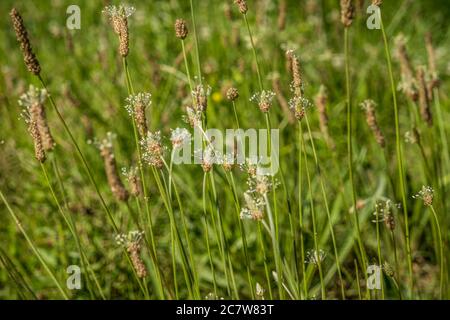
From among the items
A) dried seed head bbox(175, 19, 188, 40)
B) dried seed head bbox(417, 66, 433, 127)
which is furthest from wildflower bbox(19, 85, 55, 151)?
dried seed head bbox(417, 66, 433, 127)

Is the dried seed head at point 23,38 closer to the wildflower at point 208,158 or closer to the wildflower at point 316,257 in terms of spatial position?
the wildflower at point 208,158

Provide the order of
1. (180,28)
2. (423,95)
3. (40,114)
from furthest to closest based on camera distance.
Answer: (423,95), (180,28), (40,114)

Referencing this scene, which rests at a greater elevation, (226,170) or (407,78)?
(407,78)

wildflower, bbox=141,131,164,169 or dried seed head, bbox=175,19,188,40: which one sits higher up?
dried seed head, bbox=175,19,188,40

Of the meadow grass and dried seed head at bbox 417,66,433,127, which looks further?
dried seed head at bbox 417,66,433,127

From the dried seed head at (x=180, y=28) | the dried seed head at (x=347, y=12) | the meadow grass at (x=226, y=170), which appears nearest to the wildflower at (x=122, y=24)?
the meadow grass at (x=226, y=170)

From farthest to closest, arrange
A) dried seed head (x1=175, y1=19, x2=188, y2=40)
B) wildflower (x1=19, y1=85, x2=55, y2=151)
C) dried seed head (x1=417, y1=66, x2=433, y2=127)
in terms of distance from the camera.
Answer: dried seed head (x1=417, y1=66, x2=433, y2=127) → dried seed head (x1=175, y1=19, x2=188, y2=40) → wildflower (x1=19, y1=85, x2=55, y2=151)

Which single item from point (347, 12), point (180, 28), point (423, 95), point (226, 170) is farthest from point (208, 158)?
point (423, 95)

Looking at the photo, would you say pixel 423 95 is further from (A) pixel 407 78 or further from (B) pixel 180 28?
(B) pixel 180 28

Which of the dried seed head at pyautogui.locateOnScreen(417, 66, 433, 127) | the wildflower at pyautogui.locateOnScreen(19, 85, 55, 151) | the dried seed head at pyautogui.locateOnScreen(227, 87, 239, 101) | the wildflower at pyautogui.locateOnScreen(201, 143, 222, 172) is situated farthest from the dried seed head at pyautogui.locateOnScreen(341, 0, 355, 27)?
the wildflower at pyautogui.locateOnScreen(19, 85, 55, 151)

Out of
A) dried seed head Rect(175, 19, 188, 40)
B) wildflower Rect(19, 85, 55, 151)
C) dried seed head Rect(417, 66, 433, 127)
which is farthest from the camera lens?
dried seed head Rect(417, 66, 433, 127)

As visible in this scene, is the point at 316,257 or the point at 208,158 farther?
the point at 316,257

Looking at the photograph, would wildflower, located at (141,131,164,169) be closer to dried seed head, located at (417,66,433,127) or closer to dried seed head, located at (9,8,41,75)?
dried seed head, located at (9,8,41,75)

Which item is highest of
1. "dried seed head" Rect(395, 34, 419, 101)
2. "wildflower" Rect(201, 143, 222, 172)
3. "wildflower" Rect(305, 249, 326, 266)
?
"dried seed head" Rect(395, 34, 419, 101)
